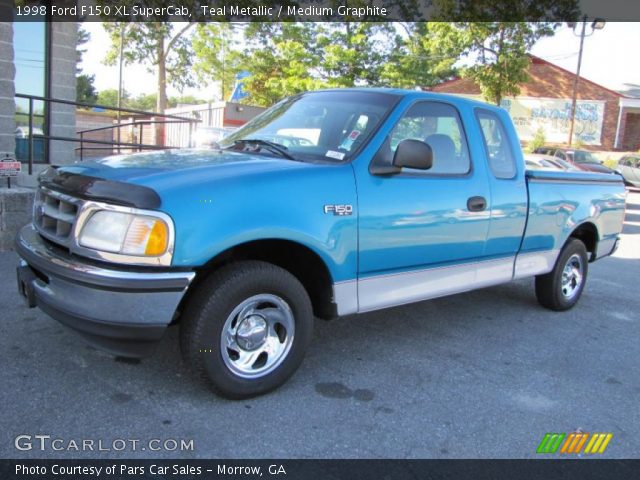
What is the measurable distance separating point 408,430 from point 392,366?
88cm

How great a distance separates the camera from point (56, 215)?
10.5 feet

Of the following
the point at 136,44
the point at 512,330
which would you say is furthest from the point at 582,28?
the point at 512,330

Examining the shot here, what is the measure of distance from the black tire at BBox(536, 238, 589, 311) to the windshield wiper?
3.11 m

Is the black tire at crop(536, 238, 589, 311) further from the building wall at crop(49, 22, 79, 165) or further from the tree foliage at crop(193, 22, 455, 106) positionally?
the tree foliage at crop(193, 22, 455, 106)

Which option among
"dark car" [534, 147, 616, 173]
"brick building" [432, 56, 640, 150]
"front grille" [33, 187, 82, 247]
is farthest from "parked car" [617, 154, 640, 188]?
"front grille" [33, 187, 82, 247]

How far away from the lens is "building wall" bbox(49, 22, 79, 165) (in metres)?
10.6

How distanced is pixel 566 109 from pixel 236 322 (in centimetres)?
3910

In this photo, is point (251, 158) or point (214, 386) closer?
point (214, 386)

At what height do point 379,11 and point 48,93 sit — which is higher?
point 379,11

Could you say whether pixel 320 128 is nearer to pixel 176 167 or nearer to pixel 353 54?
pixel 176 167

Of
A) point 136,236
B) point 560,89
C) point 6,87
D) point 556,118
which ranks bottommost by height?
point 136,236

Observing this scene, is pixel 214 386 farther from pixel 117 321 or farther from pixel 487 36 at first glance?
pixel 487 36

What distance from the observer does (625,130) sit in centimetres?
3666
